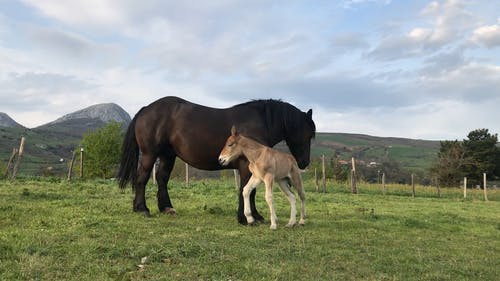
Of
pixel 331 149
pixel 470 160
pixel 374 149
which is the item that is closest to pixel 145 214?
pixel 470 160

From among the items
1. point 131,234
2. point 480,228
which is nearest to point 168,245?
point 131,234

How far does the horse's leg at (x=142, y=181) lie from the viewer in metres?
9.99

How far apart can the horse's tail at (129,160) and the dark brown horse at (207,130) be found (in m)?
0.20

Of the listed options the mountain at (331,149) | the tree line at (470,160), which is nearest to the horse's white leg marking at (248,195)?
the tree line at (470,160)

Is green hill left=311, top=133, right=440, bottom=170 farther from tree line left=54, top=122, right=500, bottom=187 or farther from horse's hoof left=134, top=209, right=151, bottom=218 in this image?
horse's hoof left=134, top=209, right=151, bottom=218

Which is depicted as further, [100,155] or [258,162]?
[100,155]

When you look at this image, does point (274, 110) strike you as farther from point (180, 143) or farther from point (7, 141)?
point (7, 141)

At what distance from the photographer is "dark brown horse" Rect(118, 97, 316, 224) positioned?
9453 millimetres

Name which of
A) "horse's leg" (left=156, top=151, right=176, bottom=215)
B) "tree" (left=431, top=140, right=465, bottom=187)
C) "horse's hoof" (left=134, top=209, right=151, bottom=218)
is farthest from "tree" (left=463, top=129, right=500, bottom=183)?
"horse's hoof" (left=134, top=209, right=151, bottom=218)

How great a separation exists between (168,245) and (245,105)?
4511mm

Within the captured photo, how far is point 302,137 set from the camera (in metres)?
9.79

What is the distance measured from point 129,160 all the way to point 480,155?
212 feet

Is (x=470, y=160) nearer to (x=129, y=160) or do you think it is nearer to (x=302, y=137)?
(x=302, y=137)

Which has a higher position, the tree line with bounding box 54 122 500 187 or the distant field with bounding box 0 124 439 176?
the distant field with bounding box 0 124 439 176
